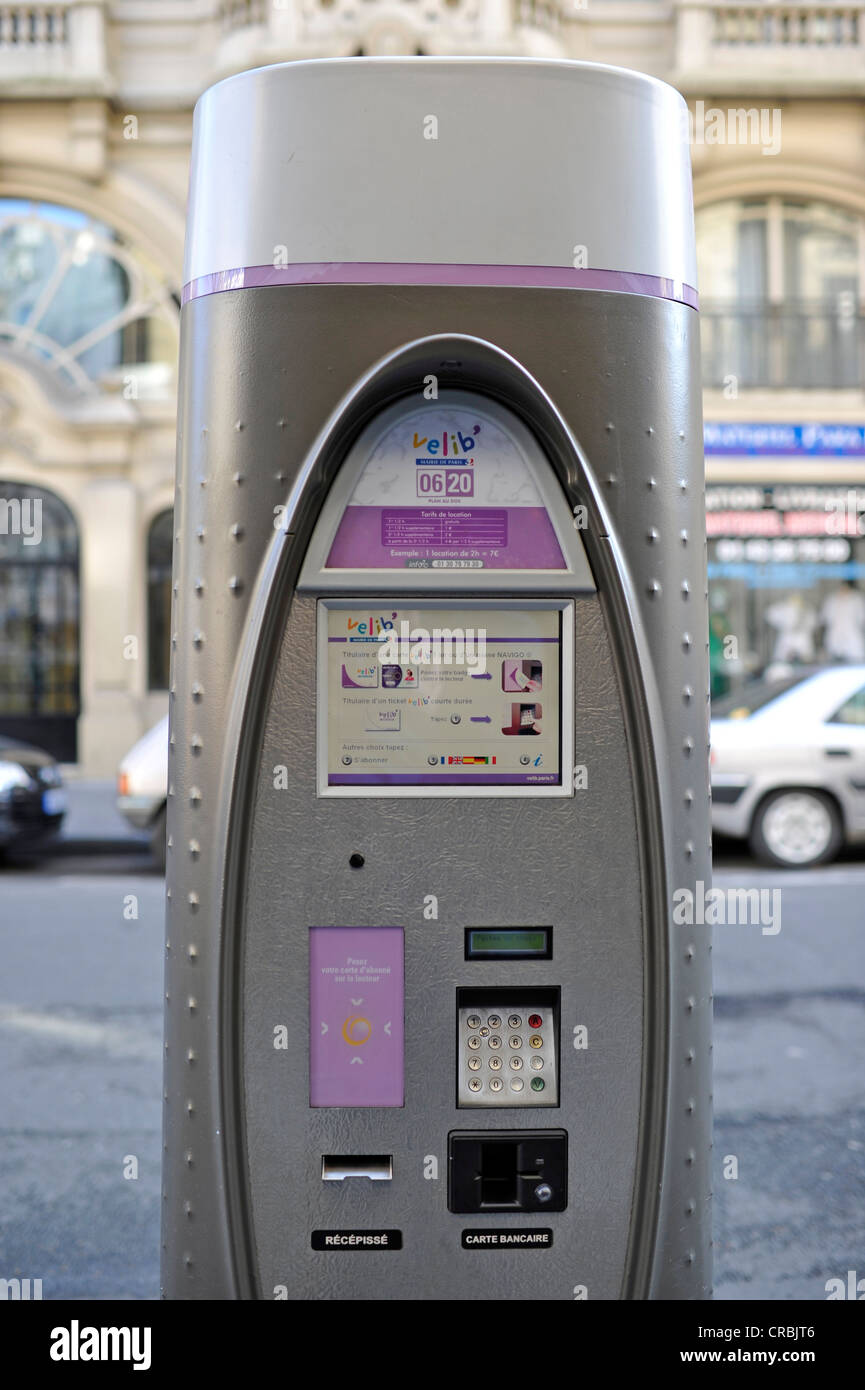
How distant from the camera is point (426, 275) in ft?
7.01

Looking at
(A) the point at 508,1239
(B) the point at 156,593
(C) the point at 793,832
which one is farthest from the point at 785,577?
(A) the point at 508,1239

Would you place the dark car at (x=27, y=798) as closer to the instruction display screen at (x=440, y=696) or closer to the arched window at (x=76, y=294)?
the arched window at (x=76, y=294)

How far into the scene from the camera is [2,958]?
7.62 m

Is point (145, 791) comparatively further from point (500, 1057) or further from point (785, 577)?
point (785, 577)

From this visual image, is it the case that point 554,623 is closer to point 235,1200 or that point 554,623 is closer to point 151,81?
point 235,1200

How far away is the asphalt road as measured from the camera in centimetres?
402

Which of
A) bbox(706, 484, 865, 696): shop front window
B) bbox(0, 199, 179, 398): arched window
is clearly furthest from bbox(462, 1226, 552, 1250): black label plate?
bbox(0, 199, 179, 398): arched window

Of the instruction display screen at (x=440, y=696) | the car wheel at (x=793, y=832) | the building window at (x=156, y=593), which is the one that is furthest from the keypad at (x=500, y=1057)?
the building window at (x=156, y=593)

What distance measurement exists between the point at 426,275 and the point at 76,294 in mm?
16327

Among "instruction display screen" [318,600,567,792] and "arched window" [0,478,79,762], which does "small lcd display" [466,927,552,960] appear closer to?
"instruction display screen" [318,600,567,792]

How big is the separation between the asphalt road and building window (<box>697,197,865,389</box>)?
1064 centimetres

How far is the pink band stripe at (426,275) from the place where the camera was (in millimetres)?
2137
